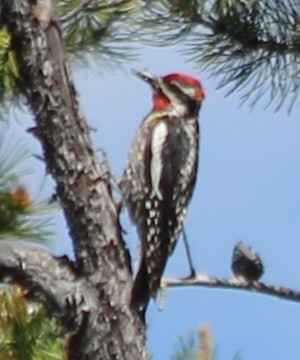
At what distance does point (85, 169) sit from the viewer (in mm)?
2547

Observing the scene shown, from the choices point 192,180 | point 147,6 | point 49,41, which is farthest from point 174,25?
point 49,41

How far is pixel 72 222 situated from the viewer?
8.41 ft

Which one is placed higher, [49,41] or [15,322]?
[49,41]

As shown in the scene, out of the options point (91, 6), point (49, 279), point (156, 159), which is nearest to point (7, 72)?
point (91, 6)

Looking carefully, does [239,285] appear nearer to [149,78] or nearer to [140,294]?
[140,294]

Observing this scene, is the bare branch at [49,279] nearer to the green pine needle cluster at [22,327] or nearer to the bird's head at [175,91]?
the green pine needle cluster at [22,327]

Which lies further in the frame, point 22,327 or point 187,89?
point 187,89

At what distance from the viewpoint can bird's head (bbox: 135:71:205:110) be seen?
146 inches

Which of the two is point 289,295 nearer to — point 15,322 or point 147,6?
point 15,322

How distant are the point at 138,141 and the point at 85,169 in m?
1.05

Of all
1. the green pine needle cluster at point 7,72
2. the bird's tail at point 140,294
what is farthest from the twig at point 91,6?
the bird's tail at point 140,294

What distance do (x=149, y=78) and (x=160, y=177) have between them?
0.39 m

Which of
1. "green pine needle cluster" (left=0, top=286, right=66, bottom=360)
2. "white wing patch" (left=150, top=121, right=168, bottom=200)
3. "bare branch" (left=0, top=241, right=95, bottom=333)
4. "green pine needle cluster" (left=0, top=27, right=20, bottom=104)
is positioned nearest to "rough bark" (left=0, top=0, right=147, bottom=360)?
"bare branch" (left=0, top=241, right=95, bottom=333)

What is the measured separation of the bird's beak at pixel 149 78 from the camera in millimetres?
3541
